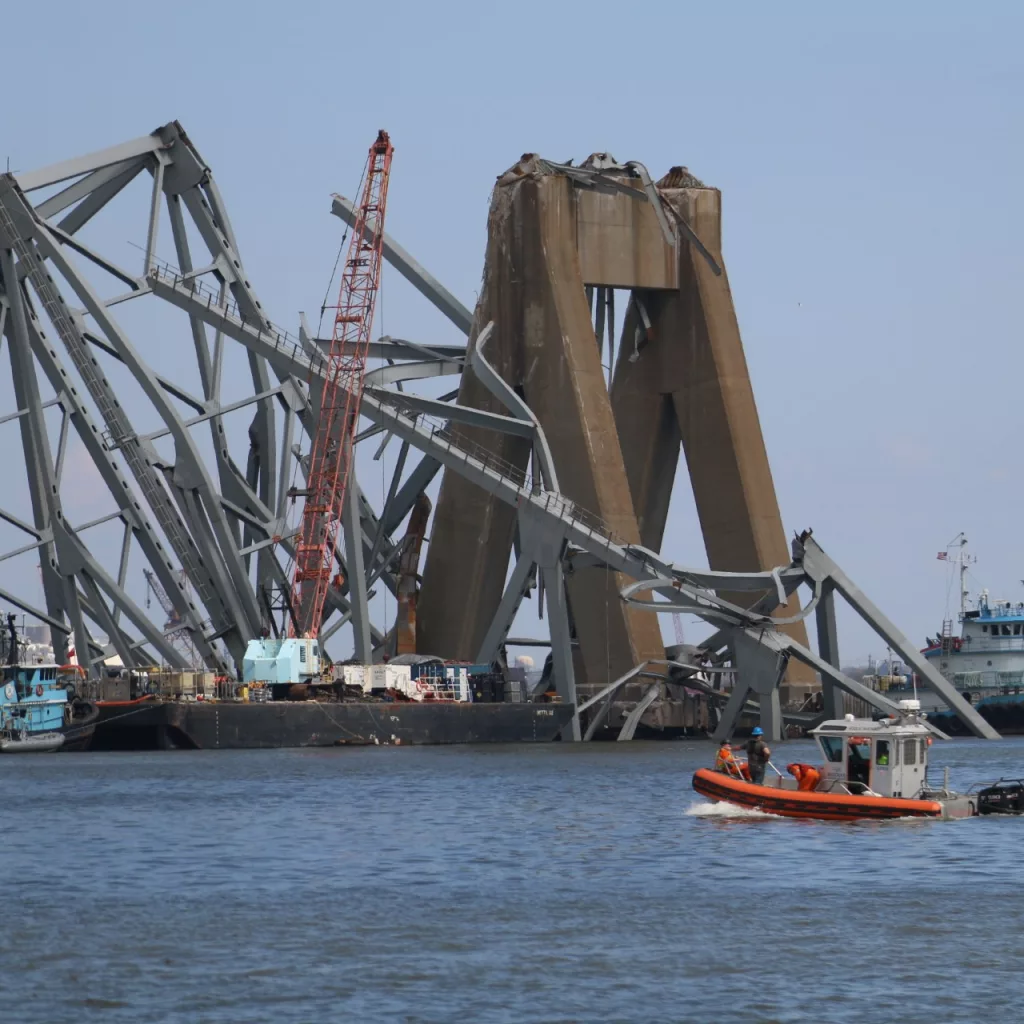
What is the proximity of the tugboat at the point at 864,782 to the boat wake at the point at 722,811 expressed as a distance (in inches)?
29.3

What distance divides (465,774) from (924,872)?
31.8m

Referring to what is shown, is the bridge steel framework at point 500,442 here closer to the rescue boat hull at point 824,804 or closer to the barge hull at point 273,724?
the barge hull at point 273,724

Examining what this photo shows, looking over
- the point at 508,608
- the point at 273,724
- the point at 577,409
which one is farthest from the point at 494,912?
the point at 577,409

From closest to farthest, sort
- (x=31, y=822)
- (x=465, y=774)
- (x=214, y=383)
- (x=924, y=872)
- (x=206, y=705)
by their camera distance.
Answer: (x=924, y=872)
(x=31, y=822)
(x=465, y=774)
(x=206, y=705)
(x=214, y=383)

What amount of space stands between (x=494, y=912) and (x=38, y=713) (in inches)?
2342

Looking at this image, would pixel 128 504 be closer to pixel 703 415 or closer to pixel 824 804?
pixel 703 415

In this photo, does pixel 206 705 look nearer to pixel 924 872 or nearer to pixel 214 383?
pixel 214 383

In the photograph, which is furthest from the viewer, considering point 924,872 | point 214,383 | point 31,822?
point 214,383

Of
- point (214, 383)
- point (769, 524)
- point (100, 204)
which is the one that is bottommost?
point (769, 524)

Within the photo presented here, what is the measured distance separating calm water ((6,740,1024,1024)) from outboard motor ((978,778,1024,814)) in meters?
0.34

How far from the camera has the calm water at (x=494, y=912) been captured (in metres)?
27.8

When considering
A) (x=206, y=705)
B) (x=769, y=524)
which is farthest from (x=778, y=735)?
(x=206, y=705)

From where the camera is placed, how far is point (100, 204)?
362 feet

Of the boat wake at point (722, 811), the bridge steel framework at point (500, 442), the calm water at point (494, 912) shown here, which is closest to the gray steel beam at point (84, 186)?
the bridge steel framework at point (500, 442)
